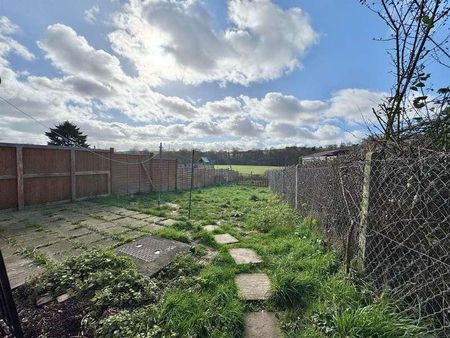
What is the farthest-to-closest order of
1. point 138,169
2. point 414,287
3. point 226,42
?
point 138,169, point 226,42, point 414,287

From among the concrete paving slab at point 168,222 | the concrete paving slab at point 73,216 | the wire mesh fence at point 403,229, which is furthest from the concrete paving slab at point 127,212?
the wire mesh fence at point 403,229

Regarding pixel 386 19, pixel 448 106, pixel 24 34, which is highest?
pixel 24 34

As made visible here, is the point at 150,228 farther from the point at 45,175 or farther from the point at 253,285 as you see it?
the point at 45,175

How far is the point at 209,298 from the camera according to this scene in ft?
7.54

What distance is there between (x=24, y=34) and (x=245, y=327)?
7.14 metres

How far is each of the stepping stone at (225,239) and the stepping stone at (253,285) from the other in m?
1.34

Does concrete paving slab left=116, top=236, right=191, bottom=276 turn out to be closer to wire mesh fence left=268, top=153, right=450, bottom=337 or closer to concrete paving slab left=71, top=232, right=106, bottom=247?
concrete paving slab left=71, top=232, right=106, bottom=247

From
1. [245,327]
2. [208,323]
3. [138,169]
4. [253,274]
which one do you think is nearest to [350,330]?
[245,327]

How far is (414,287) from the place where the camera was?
175cm

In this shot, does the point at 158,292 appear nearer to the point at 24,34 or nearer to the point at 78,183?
the point at 24,34

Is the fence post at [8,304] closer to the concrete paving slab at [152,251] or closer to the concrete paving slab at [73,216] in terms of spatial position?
the concrete paving slab at [152,251]

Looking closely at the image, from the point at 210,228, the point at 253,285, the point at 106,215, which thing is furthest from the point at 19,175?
the point at 253,285

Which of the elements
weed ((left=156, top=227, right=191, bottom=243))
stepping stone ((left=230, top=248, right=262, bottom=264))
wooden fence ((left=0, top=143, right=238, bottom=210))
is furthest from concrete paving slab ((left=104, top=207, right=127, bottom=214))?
stepping stone ((left=230, top=248, right=262, bottom=264))

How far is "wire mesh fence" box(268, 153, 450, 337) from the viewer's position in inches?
62.6
